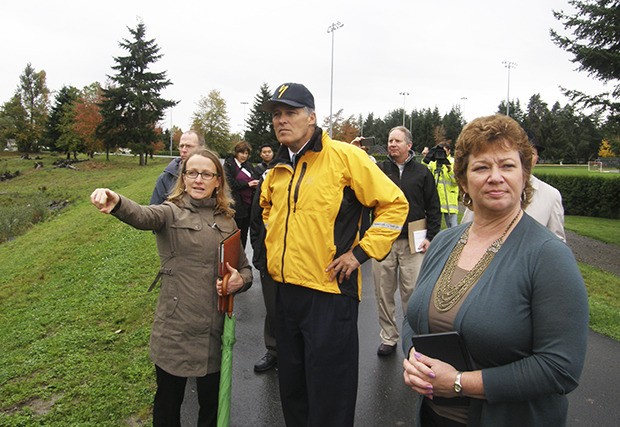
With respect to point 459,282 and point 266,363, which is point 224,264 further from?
point 266,363

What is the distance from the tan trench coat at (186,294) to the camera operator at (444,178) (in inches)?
181

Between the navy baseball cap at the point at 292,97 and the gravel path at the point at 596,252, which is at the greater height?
the navy baseball cap at the point at 292,97

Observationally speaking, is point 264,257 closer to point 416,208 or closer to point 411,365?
point 411,365

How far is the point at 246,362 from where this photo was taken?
4.64 meters

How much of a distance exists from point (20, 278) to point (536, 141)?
1096 cm

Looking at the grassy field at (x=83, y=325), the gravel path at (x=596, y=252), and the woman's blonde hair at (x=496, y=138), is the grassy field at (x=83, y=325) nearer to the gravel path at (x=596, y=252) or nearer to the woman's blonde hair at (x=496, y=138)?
the gravel path at (x=596, y=252)

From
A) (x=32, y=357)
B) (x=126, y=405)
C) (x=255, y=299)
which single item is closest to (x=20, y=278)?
(x=32, y=357)

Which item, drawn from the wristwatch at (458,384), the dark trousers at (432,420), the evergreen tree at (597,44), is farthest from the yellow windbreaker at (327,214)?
the evergreen tree at (597,44)

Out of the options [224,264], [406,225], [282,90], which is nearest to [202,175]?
[224,264]

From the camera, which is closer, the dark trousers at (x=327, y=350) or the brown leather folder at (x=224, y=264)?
the dark trousers at (x=327, y=350)

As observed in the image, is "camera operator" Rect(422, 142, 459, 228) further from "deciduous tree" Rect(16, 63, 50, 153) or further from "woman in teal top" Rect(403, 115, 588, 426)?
"deciduous tree" Rect(16, 63, 50, 153)

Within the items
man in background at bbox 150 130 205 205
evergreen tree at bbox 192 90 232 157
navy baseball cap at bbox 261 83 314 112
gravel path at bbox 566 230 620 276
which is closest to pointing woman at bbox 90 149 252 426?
navy baseball cap at bbox 261 83 314 112

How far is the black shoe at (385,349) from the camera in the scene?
187 inches

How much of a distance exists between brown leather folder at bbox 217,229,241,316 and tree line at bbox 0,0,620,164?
2.70m
